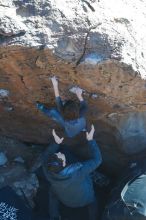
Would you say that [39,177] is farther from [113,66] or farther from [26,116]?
[113,66]

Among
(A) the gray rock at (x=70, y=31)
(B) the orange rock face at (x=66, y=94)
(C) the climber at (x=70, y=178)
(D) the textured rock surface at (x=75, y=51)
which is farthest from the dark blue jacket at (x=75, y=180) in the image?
(A) the gray rock at (x=70, y=31)

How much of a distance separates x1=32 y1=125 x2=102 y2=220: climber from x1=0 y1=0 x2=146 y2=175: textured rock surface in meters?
0.45

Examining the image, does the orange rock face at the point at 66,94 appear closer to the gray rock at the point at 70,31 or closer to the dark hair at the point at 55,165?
the gray rock at the point at 70,31

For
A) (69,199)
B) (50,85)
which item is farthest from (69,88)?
(69,199)

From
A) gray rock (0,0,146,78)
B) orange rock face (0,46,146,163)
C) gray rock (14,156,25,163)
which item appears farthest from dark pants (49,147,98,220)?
gray rock (0,0,146,78)

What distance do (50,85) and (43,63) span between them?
0.32m

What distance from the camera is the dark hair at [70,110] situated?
4.11 m

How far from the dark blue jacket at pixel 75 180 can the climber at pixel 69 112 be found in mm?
244

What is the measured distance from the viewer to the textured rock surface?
12.6ft

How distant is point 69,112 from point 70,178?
0.60 m

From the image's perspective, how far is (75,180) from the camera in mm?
4297

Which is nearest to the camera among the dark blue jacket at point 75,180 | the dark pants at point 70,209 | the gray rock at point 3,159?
the dark blue jacket at point 75,180

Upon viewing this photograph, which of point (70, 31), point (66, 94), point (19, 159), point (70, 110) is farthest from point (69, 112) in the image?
point (19, 159)

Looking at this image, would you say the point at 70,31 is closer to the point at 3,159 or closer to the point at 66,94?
the point at 66,94
